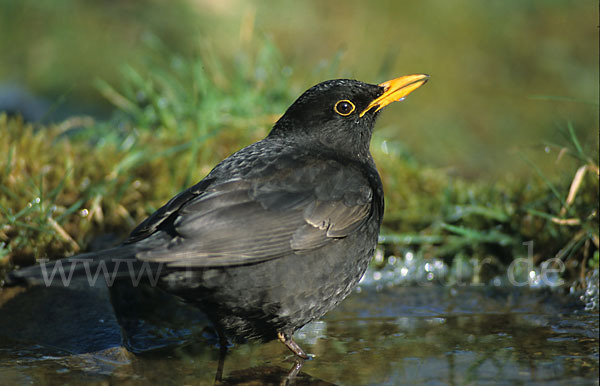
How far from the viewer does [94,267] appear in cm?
328

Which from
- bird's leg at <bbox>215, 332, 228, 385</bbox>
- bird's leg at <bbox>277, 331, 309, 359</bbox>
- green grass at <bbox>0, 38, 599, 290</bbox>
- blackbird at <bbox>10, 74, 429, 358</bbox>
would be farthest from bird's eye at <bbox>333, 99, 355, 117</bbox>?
bird's leg at <bbox>215, 332, 228, 385</bbox>

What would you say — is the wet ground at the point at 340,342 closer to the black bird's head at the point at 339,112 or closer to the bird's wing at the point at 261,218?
the bird's wing at the point at 261,218

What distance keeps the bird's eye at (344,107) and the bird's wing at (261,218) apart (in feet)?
1.38

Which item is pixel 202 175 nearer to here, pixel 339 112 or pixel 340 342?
pixel 339 112

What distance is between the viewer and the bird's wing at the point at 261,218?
3.47 metres

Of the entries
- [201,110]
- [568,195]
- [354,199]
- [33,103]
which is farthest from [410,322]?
[33,103]

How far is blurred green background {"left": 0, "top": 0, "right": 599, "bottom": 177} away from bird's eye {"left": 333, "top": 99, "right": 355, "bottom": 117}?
3161mm

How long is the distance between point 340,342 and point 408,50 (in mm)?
6172

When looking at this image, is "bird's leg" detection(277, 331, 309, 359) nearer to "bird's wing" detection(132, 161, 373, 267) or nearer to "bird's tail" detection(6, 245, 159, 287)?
"bird's wing" detection(132, 161, 373, 267)

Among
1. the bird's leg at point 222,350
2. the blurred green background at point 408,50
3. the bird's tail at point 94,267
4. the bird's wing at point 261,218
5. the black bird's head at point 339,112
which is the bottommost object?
the bird's leg at point 222,350

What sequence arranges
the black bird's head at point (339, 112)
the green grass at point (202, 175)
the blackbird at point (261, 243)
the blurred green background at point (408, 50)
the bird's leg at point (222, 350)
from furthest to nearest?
the blurred green background at point (408, 50)
the green grass at point (202, 175)
the black bird's head at point (339, 112)
the bird's leg at point (222, 350)
the blackbird at point (261, 243)

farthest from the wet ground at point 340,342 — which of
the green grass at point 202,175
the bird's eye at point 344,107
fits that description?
the bird's eye at point 344,107

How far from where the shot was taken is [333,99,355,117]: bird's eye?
441 centimetres

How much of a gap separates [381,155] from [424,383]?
10.0ft
